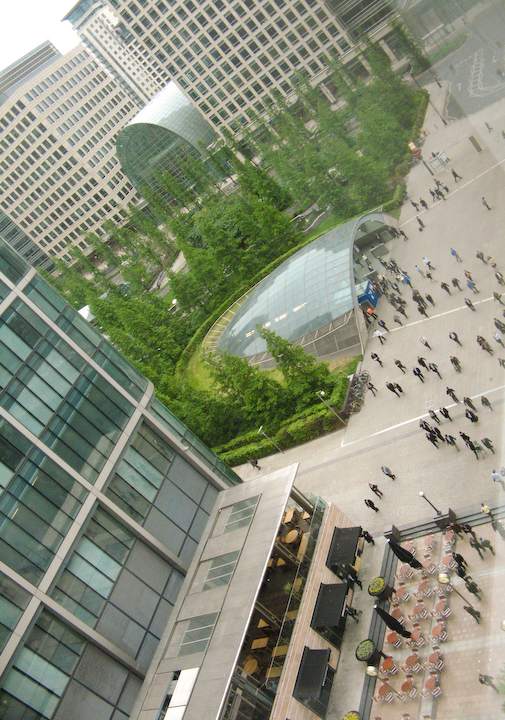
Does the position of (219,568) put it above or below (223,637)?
above

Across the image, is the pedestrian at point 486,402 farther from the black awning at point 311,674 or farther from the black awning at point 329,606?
the black awning at point 311,674

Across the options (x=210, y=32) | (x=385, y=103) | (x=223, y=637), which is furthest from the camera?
(x=210, y=32)

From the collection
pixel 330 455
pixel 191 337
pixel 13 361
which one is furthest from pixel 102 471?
pixel 191 337

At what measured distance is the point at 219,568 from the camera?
28000mm

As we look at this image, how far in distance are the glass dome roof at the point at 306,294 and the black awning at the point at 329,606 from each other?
23073 mm

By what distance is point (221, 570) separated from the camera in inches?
1092

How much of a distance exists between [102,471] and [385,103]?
51760 mm

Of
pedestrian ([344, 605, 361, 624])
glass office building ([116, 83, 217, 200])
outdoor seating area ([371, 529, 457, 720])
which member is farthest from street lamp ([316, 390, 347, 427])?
glass office building ([116, 83, 217, 200])

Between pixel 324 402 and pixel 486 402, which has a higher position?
pixel 324 402

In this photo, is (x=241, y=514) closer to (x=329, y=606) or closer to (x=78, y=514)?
(x=329, y=606)

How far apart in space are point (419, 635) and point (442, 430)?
10672 mm

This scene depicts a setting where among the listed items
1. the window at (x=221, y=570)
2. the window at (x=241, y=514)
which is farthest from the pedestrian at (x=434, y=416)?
the window at (x=221, y=570)

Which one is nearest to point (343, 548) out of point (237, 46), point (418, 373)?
point (418, 373)

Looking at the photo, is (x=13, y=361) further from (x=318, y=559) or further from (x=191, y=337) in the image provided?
(x=191, y=337)
